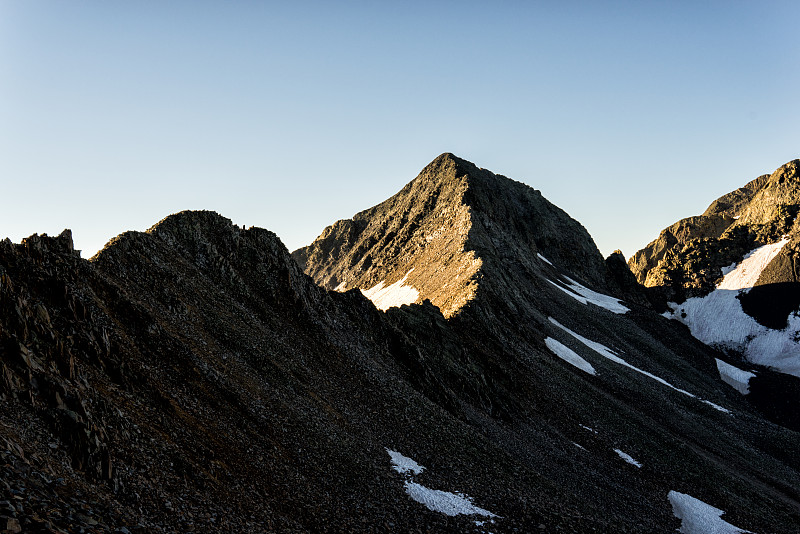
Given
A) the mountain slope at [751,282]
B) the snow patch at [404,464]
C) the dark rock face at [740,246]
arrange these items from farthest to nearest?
the dark rock face at [740,246] → the mountain slope at [751,282] → the snow patch at [404,464]

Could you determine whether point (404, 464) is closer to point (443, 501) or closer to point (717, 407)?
point (443, 501)

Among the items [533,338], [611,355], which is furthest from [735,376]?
[533,338]

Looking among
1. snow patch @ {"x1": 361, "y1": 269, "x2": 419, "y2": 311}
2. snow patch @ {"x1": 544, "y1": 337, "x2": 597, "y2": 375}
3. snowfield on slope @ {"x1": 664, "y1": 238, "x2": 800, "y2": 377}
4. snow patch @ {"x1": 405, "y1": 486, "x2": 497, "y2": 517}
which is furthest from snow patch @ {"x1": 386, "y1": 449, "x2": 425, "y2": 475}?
snowfield on slope @ {"x1": 664, "y1": 238, "x2": 800, "y2": 377}

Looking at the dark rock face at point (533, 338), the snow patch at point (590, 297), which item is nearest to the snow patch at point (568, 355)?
the dark rock face at point (533, 338)

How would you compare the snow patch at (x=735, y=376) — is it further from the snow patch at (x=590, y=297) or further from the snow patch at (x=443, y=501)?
the snow patch at (x=443, y=501)

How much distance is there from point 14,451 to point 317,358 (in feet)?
90.7

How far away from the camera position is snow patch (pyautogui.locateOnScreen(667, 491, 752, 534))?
41406mm

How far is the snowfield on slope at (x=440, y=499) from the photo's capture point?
1177 inches

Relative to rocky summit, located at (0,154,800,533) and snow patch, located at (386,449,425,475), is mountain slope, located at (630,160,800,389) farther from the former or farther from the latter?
snow patch, located at (386,449,425,475)

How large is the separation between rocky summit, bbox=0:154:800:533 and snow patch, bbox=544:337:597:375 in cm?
32

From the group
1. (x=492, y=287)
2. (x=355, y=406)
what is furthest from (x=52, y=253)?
(x=492, y=287)

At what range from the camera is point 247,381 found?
33.0 metres

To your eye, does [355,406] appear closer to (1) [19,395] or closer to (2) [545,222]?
(1) [19,395]

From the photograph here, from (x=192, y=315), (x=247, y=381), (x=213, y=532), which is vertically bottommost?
(x=213, y=532)
